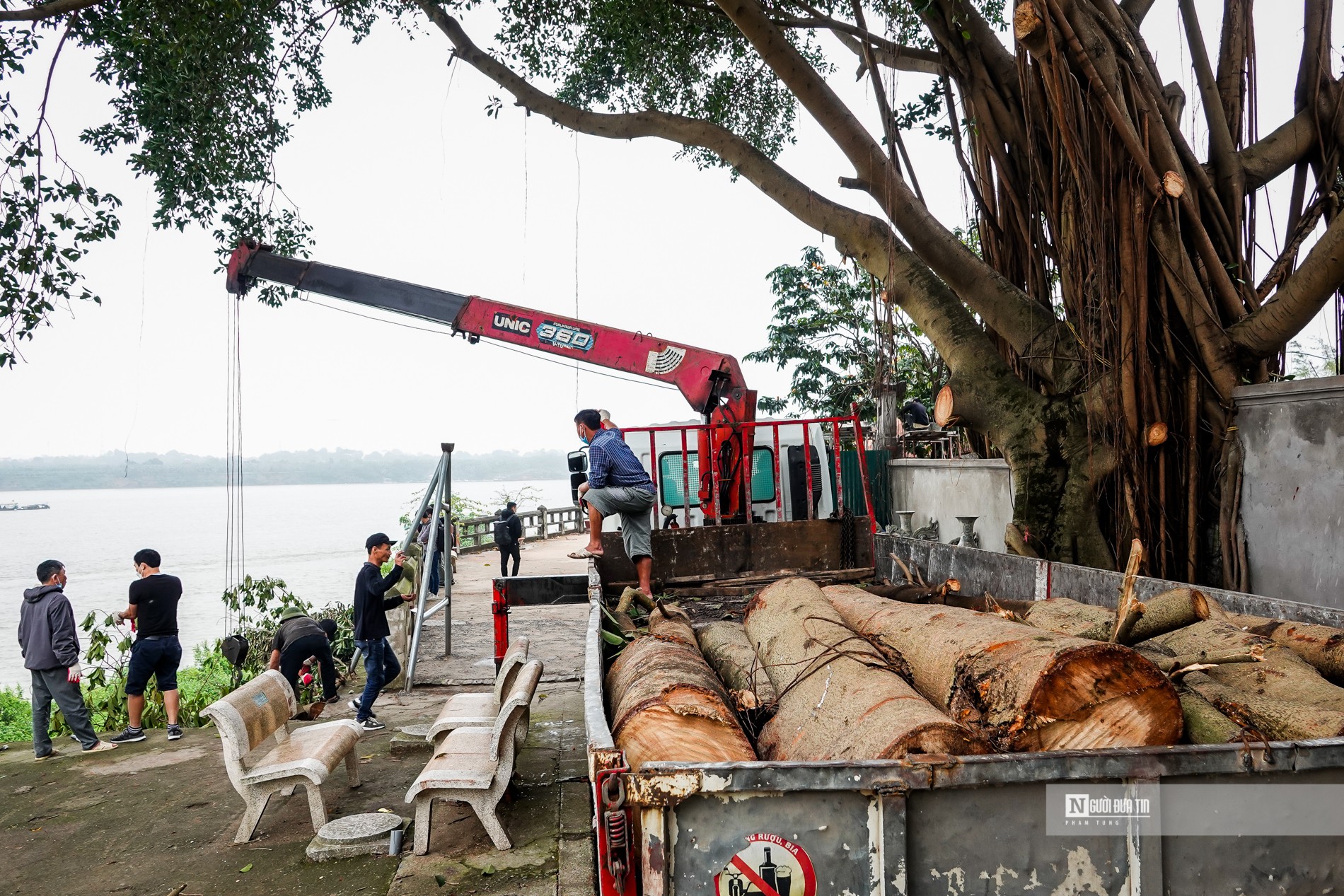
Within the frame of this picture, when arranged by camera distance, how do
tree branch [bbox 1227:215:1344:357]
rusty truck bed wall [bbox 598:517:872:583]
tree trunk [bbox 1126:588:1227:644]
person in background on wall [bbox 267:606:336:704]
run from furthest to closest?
1. person in background on wall [bbox 267:606:336:704]
2. rusty truck bed wall [bbox 598:517:872:583]
3. tree branch [bbox 1227:215:1344:357]
4. tree trunk [bbox 1126:588:1227:644]

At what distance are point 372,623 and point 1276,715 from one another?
19.9 ft

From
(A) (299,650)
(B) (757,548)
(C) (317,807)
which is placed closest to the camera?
(C) (317,807)

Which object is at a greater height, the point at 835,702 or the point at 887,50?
the point at 887,50

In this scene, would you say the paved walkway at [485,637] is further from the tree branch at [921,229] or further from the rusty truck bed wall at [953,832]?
the rusty truck bed wall at [953,832]

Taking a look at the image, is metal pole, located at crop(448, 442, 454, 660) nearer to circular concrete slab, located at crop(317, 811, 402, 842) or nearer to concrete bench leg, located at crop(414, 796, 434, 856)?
circular concrete slab, located at crop(317, 811, 402, 842)

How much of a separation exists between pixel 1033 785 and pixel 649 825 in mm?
912

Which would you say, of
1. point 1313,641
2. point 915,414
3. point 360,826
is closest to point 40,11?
point 360,826

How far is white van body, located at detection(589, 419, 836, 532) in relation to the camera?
9.53m

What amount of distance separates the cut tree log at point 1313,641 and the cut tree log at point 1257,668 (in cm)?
8

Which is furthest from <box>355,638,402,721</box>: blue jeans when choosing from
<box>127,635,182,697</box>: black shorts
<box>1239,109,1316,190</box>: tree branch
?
<box>1239,109,1316,190</box>: tree branch

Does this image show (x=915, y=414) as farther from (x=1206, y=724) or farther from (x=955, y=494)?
(x=1206, y=724)

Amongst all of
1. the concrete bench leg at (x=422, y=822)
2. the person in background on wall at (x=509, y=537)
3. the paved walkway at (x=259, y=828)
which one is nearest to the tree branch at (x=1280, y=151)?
the paved walkway at (x=259, y=828)

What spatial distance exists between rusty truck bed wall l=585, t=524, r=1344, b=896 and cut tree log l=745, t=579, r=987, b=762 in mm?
182

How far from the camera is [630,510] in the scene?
6.56m
